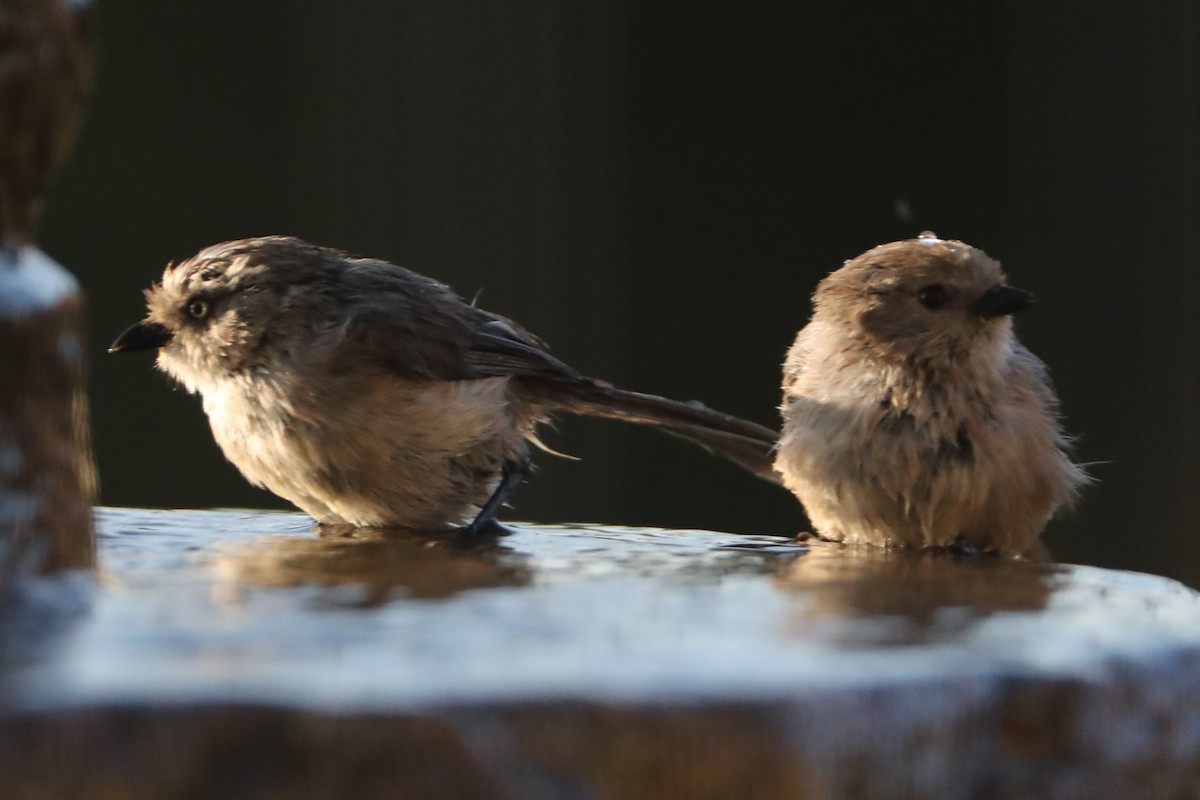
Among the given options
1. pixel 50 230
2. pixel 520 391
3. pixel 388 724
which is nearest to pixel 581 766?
pixel 388 724

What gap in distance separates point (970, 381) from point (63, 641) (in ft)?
6.95

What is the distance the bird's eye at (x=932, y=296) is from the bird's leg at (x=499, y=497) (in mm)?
867

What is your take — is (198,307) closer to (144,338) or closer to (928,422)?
(144,338)

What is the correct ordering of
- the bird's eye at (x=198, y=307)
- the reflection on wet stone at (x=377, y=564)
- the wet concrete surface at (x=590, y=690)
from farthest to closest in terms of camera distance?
the bird's eye at (x=198, y=307)
the reflection on wet stone at (x=377, y=564)
the wet concrete surface at (x=590, y=690)

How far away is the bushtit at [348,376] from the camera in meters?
3.15

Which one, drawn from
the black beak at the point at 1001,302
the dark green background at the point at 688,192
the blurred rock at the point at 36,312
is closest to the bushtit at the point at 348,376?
the black beak at the point at 1001,302

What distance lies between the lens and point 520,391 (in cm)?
355

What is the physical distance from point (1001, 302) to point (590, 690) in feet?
7.01

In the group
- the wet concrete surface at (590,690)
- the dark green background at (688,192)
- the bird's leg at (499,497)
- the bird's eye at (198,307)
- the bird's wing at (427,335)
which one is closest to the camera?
the wet concrete surface at (590,690)

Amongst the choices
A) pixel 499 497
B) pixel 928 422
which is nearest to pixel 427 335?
pixel 499 497

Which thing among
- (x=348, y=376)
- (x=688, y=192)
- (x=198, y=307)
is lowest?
(x=348, y=376)

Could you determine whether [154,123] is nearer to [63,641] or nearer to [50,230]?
[50,230]

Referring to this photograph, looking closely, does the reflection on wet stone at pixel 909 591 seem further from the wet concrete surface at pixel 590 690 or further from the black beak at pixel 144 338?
the black beak at pixel 144 338

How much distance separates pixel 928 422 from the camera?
10.3ft
